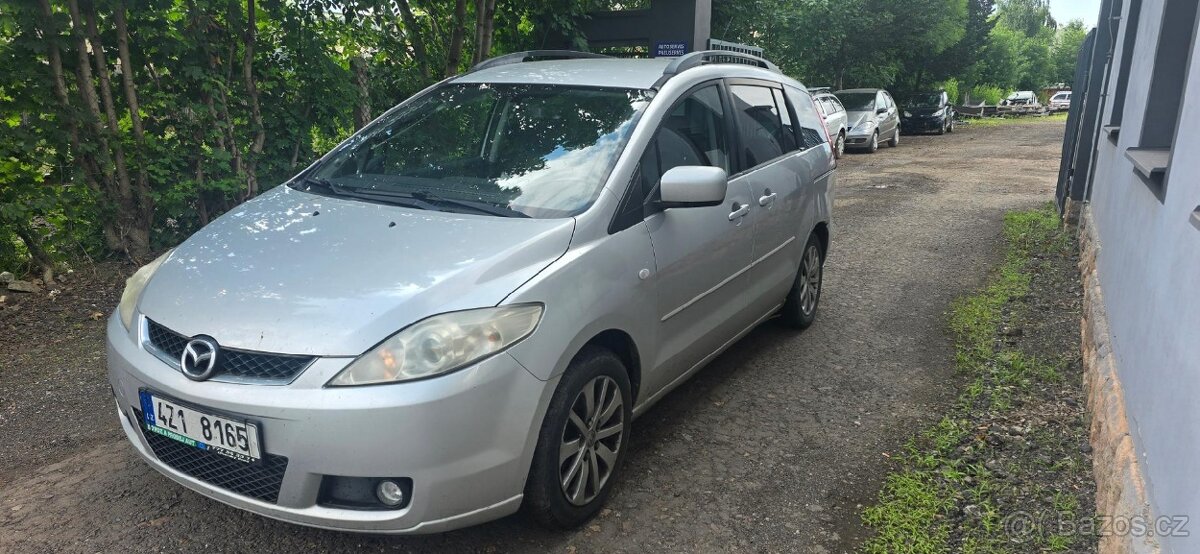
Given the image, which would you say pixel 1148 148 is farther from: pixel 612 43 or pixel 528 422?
pixel 612 43

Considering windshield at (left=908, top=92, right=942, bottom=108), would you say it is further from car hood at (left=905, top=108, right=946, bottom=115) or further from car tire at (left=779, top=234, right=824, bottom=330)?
car tire at (left=779, top=234, right=824, bottom=330)

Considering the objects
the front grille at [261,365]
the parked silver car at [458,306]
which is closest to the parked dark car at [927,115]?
the parked silver car at [458,306]

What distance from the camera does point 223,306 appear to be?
2.68 metres

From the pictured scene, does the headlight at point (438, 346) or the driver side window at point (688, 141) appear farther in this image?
the driver side window at point (688, 141)

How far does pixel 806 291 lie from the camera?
17.7ft

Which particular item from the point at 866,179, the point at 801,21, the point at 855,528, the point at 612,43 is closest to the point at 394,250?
the point at 855,528

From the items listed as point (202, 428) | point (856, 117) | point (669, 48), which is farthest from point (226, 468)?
point (856, 117)

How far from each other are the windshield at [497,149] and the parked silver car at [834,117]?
14.0m

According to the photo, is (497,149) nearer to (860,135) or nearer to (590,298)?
(590,298)

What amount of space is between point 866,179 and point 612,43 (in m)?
4.98

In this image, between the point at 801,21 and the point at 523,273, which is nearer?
the point at 523,273

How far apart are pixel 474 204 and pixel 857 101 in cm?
1781

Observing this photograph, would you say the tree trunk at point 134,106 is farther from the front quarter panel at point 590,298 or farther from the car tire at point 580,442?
the car tire at point 580,442

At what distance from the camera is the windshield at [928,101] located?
24.9 m
